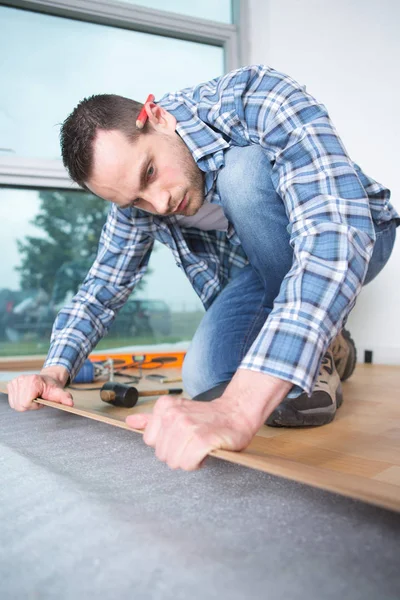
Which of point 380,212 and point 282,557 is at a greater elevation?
point 380,212

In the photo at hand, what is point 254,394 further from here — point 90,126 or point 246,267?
point 246,267

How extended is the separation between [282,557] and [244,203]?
827mm

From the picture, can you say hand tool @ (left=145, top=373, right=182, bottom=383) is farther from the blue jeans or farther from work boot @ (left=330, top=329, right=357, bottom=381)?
work boot @ (left=330, top=329, right=357, bottom=381)

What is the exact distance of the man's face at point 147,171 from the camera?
118cm

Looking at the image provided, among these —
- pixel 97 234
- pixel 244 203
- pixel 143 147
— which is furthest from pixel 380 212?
pixel 97 234

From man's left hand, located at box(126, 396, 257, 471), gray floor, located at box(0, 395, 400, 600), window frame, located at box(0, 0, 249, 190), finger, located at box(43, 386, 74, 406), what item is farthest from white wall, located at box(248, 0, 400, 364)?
man's left hand, located at box(126, 396, 257, 471)

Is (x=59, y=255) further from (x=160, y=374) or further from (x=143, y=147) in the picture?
(x=143, y=147)

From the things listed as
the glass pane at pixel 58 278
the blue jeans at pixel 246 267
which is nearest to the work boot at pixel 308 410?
the blue jeans at pixel 246 267

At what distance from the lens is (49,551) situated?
59cm

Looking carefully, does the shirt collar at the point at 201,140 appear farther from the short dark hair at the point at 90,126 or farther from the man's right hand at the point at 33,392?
the man's right hand at the point at 33,392

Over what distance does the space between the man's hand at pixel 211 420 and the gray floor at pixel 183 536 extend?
3.3 inches

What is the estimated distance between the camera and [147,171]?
1202 mm

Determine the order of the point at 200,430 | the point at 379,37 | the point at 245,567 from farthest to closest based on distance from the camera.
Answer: the point at 379,37
the point at 200,430
the point at 245,567

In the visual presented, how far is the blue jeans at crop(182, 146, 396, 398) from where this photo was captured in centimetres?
121
